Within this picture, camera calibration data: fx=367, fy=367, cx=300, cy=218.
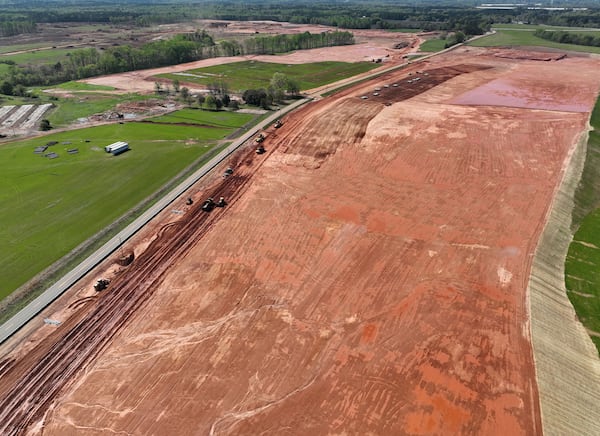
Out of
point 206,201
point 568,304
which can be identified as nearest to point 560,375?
point 568,304

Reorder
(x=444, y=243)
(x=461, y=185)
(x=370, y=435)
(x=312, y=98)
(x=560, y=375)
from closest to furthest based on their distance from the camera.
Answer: (x=370, y=435)
(x=560, y=375)
(x=444, y=243)
(x=461, y=185)
(x=312, y=98)

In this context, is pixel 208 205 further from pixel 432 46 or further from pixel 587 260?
pixel 432 46

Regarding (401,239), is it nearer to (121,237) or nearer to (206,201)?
(206,201)

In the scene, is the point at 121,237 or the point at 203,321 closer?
the point at 203,321

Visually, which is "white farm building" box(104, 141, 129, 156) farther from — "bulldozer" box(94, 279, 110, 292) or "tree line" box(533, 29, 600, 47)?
"tree line" box(533, 29, 600, 47)

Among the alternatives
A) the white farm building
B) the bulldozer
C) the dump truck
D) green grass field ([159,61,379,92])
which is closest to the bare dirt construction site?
the dump truck

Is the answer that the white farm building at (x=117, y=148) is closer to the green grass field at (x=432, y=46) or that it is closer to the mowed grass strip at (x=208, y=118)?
the mowed grass strip at (x=208, y=118)

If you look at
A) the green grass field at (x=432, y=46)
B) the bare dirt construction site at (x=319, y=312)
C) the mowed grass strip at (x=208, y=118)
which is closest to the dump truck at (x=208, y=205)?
the bare dirt construction site at (x=319, y=312)
